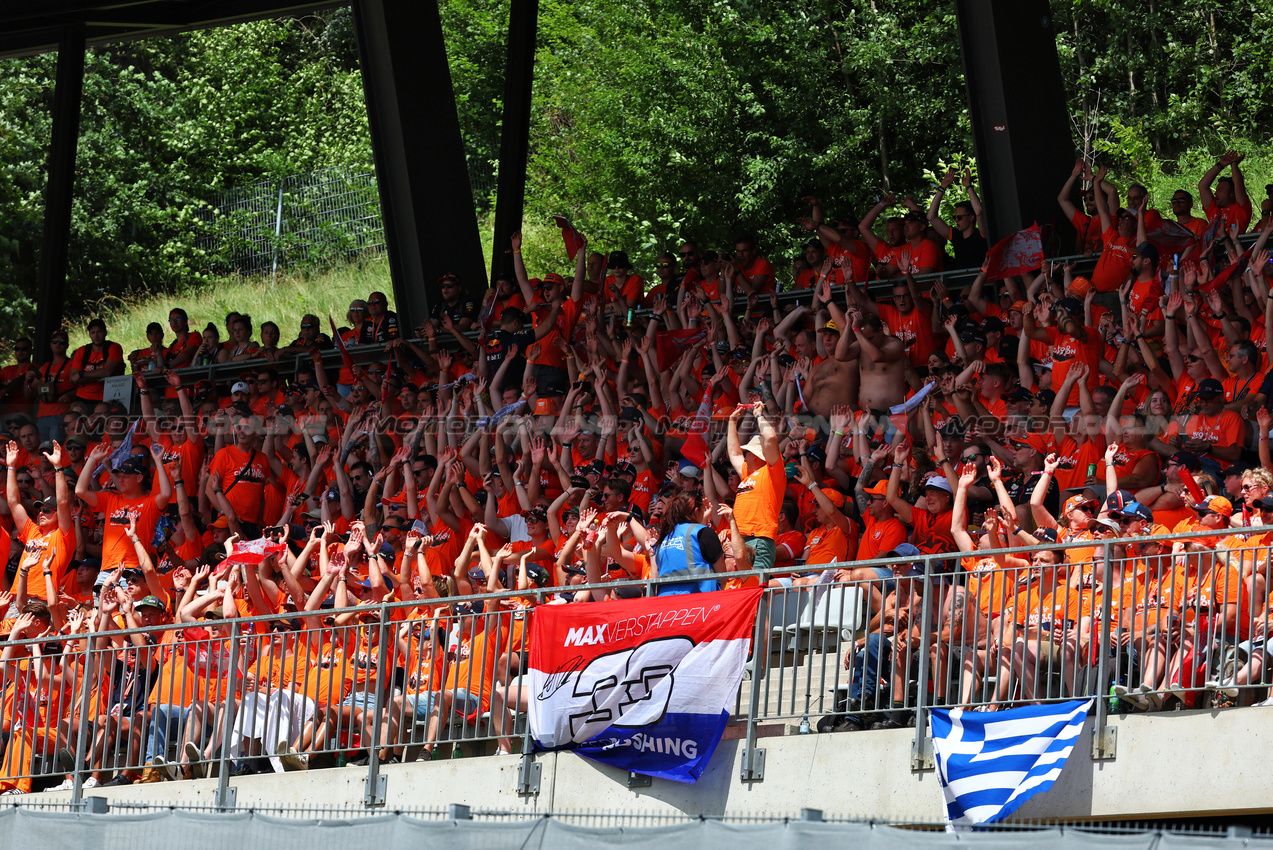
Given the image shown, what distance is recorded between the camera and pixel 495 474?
1334 centimetres

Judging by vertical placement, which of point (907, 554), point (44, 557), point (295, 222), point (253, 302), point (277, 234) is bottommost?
point (907, 554)

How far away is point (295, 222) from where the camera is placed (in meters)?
29.0

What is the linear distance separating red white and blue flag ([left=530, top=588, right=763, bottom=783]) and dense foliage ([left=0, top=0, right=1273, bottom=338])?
19616mm

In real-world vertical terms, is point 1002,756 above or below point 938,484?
below

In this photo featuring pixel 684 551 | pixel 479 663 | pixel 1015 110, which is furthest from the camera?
pixel 1015 110

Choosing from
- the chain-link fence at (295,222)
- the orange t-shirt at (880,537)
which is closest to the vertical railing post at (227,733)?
the orange t-shirt at (880,537)

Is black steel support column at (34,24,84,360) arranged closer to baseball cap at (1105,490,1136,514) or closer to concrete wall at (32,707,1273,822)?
concrete wall at (32,707,1273,822)

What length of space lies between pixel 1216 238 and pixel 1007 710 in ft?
19.5

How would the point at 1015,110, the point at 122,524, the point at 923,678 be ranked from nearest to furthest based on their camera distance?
the point at 923,678
the point at 122,524
the point at 1015,110

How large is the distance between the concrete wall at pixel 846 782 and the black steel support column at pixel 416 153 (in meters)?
9.56

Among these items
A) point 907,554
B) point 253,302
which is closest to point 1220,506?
point 907,554

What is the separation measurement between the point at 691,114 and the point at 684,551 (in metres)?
22.9

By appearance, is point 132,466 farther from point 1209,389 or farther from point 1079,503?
point 1209,389

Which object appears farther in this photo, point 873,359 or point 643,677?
point 873,359
